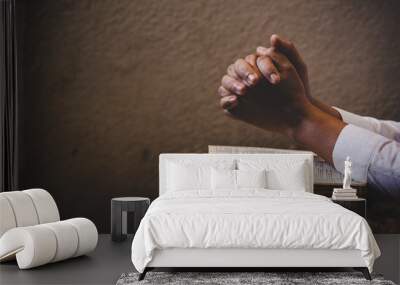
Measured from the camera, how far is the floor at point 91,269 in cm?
486

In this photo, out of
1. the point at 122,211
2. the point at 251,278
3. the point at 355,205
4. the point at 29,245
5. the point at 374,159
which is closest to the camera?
the point at 251,278

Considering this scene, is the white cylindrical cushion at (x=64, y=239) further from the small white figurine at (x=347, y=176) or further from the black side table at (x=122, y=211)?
the small white figurine at (x=347, y=176)

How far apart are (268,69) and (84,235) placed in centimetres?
300

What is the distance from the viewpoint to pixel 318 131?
7.28 m

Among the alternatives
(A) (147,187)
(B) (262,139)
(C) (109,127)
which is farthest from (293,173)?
(C) (109,127)

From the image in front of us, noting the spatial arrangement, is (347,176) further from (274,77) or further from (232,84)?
(232,84)

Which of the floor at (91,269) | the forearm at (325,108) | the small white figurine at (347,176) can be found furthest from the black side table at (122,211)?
the forearm at (325,108)

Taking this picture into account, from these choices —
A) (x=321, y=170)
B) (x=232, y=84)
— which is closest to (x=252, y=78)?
(x=232, y=84)

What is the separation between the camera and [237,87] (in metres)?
7.35

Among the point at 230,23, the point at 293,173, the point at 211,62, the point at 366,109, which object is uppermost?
the point at 230,23

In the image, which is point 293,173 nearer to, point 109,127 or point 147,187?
point 147,187

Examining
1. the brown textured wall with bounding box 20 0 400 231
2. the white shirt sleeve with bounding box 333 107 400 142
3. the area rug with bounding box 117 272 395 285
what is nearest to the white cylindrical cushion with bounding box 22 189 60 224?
the area rug with bounding box 117 272 395 285

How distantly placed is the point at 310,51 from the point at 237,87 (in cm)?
94

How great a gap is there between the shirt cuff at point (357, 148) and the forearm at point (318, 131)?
0.07 metres
